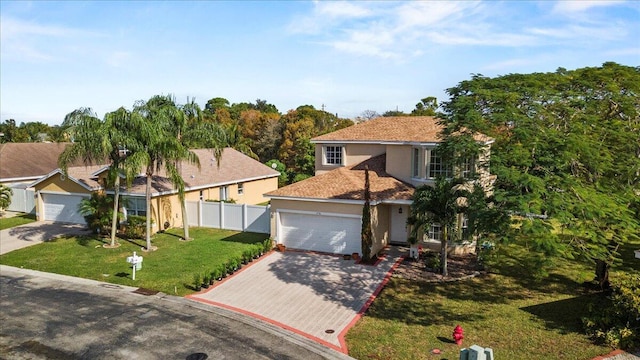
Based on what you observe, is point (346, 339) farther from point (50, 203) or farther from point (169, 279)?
point (50, 203)

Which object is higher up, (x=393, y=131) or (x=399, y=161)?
(x=393, y=131)

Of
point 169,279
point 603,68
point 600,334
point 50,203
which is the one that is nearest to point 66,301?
point 169,279

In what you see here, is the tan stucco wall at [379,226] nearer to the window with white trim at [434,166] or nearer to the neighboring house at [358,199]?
the neighboring house at [358,199]

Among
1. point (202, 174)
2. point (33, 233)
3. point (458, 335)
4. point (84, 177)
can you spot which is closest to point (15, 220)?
point (33, 233)

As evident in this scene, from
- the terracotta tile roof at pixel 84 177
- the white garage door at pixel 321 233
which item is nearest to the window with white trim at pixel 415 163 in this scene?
the white garage door at pixel 321 233

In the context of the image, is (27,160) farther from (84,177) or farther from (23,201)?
(84,177)

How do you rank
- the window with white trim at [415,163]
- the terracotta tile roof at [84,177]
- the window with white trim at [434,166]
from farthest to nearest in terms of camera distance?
the terracotta tile roof at [84,177], the window with white trim at [415,163], the window with white trim at [434,166]
